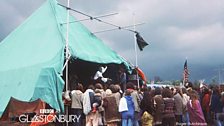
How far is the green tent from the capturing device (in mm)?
11547

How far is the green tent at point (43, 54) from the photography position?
11547mm

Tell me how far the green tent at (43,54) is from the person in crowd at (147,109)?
245 centimetres

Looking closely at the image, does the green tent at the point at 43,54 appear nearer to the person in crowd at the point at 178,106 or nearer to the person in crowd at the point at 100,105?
the person in crowd at the point at 100,105

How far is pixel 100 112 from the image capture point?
11125mm

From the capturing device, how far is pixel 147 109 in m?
10.9

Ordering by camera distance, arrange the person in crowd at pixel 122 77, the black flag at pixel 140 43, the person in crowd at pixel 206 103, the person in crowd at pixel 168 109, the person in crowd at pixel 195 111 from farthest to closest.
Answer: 1. the black flag at pixel 140 43
2. the person in crowd at pixel 122 77
3. the person in crowd at pixel 206 103
4. the person in crowd at pixel 195 111
5. the person in crowd at pixel 168 109

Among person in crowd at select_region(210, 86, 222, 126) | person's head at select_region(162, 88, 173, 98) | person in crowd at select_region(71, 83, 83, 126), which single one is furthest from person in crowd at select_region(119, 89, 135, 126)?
person in crowd at select_region(210, 86, 222, 126)

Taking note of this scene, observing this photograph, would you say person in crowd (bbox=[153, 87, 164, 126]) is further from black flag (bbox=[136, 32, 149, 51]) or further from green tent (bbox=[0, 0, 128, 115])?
black flag (bbox=[136, 32, 149, 51])

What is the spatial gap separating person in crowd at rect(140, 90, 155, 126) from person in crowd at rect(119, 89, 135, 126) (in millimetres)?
317

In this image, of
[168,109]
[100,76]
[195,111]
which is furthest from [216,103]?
[100,76]

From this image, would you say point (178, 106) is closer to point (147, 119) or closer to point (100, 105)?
point (147, 119)

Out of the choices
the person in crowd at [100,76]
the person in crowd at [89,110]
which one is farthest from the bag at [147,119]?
the person in crowd at [100,76]

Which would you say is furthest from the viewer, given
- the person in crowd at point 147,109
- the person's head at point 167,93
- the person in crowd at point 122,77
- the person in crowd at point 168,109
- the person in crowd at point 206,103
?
the person in crowd at point 122,77

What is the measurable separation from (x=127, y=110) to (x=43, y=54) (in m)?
3.92
